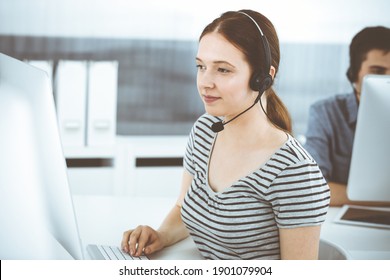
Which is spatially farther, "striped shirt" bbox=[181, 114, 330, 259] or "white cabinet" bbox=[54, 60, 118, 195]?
"white cabinet" bbox=[54, 60, 118, 195]

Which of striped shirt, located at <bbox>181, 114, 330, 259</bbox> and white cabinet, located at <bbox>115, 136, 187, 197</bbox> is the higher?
striped shirt, located at <bbox>181, 114, 330, 259</bbox>

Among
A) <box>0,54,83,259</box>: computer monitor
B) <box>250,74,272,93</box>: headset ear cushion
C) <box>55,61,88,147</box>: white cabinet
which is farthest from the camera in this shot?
<box>55,61,88,147</box>: white cabinet

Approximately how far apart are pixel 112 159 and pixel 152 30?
62 cm

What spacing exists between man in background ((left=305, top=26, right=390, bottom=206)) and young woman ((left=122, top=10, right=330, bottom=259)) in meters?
0.67


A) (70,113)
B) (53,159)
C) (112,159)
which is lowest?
(112,159)

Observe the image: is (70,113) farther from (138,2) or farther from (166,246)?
(166,246)

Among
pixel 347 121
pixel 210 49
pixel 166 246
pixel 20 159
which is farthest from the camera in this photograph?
pixel 347 121

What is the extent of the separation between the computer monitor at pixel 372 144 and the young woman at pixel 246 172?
23 cm

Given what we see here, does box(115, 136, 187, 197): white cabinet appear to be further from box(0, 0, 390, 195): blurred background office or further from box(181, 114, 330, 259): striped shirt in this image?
box(181, 114, 330, 259): striped shirt

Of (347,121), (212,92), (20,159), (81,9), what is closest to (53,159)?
(20,159)

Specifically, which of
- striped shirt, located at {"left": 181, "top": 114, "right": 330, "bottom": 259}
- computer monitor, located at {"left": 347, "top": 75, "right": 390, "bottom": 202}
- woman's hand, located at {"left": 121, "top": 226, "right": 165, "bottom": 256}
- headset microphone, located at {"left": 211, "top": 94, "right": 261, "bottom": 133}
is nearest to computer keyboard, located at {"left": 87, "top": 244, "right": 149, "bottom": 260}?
woman's hand, located at {"left": 121, "top": 226, "right": 165, "bottom": 256}

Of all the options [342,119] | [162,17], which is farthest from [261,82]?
[162,17]

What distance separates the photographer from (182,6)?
2699 mm

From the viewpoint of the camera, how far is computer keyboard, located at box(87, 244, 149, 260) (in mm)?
1191
